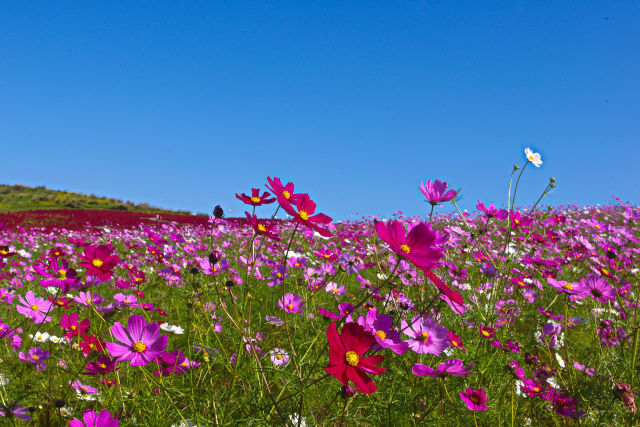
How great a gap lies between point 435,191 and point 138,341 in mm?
1111

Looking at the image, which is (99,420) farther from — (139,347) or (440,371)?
(440,371)

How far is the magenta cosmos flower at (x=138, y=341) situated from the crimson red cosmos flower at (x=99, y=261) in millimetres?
199

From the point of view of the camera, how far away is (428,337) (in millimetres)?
1422

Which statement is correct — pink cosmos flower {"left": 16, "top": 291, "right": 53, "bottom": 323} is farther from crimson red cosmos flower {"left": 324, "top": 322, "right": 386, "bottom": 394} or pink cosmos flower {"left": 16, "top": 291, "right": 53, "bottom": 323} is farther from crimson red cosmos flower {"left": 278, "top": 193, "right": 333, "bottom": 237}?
crimson red cosmos flower {"left": 324, "top": 322, "right": 386, "bottom": 394}

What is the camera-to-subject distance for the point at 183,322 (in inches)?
115

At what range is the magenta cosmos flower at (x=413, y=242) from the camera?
0.90 meters

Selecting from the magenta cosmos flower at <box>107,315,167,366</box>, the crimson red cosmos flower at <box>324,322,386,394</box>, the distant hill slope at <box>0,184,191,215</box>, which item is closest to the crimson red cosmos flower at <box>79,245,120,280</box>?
the magenta cosmos flower at <box>107,315,167,366</box>

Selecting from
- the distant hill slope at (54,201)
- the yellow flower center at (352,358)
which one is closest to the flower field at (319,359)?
the yellow flower center at (352,358)

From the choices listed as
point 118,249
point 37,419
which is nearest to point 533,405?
point 37,419

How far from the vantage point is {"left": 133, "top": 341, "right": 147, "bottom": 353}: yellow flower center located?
1.11 m

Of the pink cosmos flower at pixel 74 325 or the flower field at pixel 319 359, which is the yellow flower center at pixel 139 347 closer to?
the flower field at pixel 319 359

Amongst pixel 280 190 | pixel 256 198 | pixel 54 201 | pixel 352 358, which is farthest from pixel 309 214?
pixel 54 201

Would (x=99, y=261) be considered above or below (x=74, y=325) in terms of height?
above

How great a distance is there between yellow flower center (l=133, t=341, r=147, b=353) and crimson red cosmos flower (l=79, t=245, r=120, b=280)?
24cm
